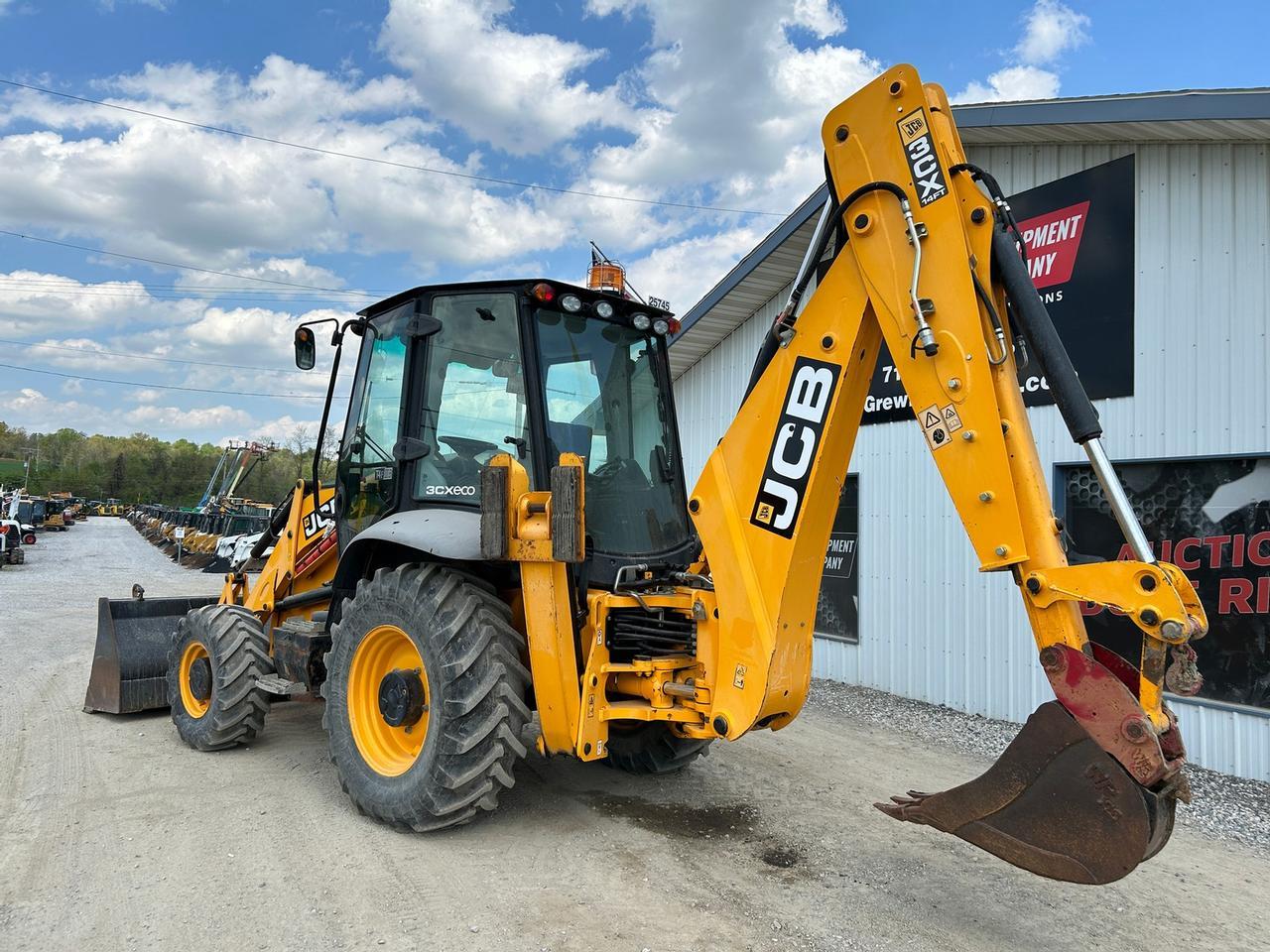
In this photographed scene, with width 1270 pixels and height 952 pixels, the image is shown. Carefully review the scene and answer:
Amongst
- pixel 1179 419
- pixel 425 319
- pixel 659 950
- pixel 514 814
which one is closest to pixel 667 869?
pixel 659 950

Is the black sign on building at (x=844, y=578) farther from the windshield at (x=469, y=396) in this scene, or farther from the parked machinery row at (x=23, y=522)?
the parked machinery row at (x=23, y=522)

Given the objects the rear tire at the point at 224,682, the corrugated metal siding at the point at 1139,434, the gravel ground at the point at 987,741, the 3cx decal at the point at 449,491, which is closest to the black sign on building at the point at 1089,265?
the corrugated metal siding at the point at 1139,434

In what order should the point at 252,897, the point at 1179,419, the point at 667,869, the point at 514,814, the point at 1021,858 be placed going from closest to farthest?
the point at 1021,858
the point at 252,897
the point at 667,869
the point at 514,814
the point at 1179,419

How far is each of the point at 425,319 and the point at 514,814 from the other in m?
2.71

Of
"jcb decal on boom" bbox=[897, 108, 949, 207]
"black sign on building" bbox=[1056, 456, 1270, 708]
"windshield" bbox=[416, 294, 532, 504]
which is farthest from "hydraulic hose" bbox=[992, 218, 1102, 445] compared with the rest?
"black sign on building" bbox=[1056, 456, 1270, 708]

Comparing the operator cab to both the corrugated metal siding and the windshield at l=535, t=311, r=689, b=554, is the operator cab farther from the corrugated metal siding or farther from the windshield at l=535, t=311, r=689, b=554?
the corrugated metal siding

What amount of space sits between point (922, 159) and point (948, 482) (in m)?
1.26

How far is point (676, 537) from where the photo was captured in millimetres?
4680

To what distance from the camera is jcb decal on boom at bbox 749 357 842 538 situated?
3555 millimetres

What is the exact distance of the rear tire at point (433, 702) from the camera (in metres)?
3.92

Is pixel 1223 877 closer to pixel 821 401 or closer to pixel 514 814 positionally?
pixel 821 401

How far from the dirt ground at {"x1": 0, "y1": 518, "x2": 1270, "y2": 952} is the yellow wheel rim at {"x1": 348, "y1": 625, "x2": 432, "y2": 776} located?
0.35 meters

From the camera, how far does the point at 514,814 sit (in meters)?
4.49

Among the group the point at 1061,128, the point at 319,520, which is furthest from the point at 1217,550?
the point at 319,520
